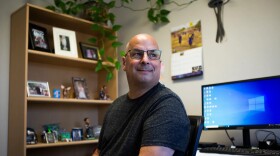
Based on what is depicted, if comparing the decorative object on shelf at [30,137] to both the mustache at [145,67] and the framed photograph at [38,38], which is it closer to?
the framed photograph at [38,38]

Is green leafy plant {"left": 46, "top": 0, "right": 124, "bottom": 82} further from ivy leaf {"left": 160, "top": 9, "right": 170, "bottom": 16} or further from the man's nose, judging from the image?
the man's nose

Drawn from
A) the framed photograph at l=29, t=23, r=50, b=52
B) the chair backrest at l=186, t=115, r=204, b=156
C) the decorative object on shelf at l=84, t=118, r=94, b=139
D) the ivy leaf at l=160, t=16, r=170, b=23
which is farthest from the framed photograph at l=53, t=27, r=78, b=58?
the chair backrest at l=186, t=115, r=204, b=156

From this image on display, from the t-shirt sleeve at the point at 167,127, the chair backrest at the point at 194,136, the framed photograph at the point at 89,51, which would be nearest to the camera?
the t-shirt sleeve at the point at 167,127

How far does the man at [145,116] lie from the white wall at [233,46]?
3.02ft

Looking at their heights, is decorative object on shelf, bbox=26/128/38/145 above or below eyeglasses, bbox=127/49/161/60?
below

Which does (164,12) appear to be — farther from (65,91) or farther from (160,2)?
(65,91)

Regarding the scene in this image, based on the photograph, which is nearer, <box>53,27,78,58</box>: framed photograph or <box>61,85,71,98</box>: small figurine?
<box>53,27,78,58</box>: framed photograph

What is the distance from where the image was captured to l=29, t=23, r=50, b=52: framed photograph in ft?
7.59

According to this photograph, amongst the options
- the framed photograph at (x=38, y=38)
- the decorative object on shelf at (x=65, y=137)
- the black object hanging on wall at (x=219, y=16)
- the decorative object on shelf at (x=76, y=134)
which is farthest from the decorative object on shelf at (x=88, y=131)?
the black object hanging on wall at (x=219, y=16)

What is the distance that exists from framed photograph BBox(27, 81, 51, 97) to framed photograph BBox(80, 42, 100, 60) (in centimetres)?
52

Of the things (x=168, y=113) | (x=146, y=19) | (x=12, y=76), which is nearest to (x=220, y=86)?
(x=168, y=113)

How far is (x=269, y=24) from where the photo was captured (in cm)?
185

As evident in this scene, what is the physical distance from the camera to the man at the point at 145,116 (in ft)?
3.25

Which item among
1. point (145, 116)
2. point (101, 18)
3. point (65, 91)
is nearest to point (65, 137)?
point (65, 91)
